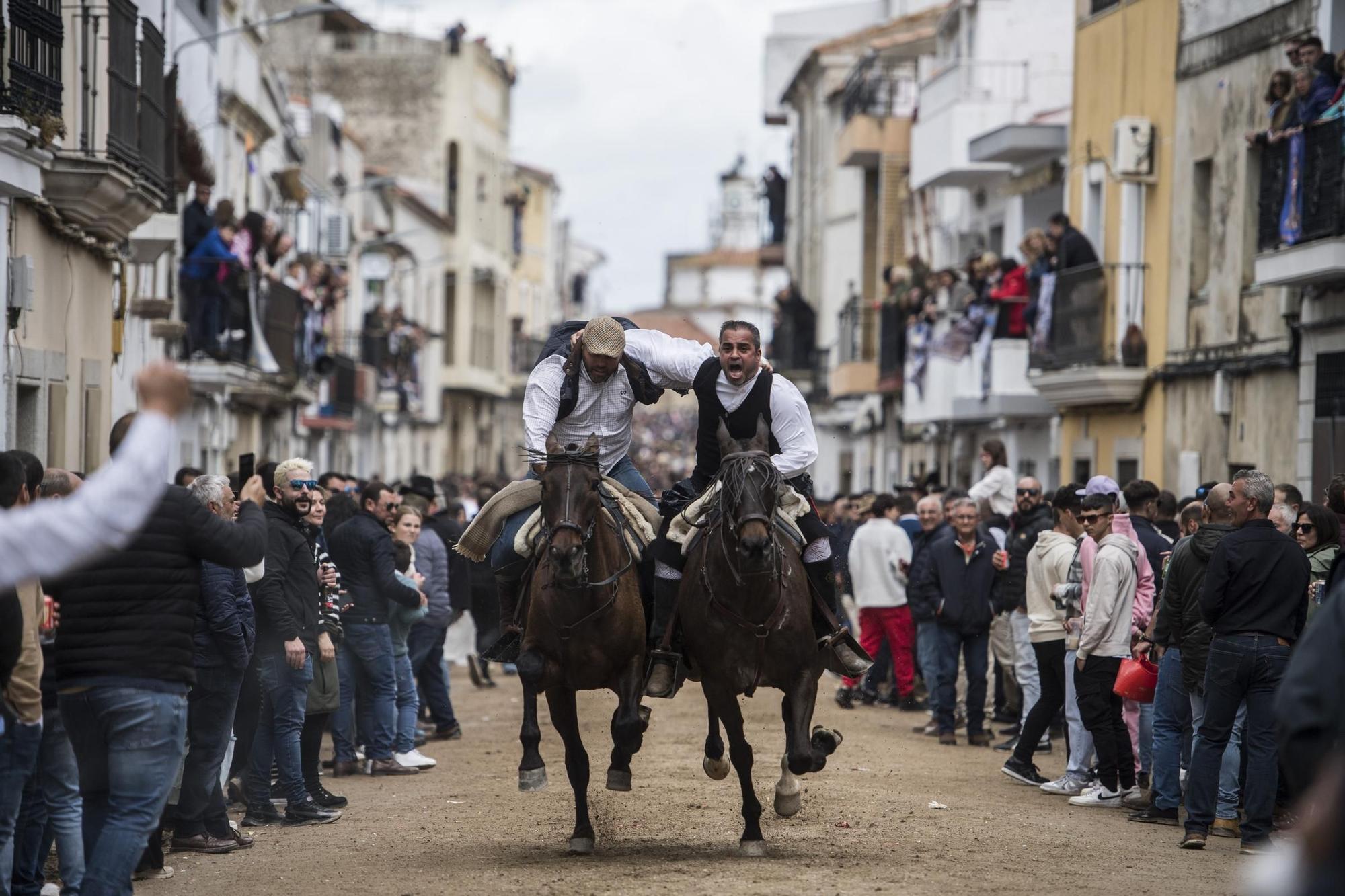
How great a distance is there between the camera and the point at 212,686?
10.4 metres

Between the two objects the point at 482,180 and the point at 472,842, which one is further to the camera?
the point at 482,180

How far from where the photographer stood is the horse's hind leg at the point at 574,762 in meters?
10.4

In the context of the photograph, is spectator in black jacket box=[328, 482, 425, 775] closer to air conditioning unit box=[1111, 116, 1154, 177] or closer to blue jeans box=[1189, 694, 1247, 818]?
blue jeans box=[1189, 694, 1247, 818]

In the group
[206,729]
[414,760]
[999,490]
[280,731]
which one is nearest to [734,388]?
[206,729]

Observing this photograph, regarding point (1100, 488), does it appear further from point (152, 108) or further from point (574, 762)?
point (152, 108)

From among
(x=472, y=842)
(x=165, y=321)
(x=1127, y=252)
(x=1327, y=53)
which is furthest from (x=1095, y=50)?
(x=472, y=842)

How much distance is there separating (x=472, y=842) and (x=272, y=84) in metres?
26.0

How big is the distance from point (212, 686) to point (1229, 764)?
565 cm

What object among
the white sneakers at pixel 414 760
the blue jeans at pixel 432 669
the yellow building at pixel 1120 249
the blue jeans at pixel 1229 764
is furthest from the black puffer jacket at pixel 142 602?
the yellow building at pixel 1120 249

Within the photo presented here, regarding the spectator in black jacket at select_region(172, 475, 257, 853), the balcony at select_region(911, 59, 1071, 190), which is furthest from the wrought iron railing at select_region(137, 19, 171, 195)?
the balcony at select_region(911, 59, 1071, 190)

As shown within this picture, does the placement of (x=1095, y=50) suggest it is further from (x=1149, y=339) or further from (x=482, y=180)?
(x=482, y=180)

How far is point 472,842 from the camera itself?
1119 cm

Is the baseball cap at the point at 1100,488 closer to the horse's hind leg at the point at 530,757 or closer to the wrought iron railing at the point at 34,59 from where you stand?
the horse's hind leg at the point at 530,757

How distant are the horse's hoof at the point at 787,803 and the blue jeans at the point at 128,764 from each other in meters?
3.82
